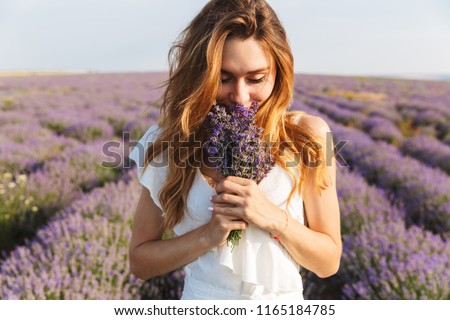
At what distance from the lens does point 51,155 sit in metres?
5.91

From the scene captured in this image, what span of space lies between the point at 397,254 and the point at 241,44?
222cm

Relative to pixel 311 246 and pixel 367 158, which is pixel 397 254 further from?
pixel 367 158

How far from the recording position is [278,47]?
1384 millimetres

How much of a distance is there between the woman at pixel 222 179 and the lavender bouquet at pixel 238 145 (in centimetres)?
7

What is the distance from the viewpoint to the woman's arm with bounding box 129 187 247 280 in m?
1.28

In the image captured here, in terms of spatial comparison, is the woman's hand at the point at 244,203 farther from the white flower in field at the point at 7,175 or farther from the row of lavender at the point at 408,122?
the row of lavender at the point at 408,122

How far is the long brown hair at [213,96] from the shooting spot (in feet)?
4.41

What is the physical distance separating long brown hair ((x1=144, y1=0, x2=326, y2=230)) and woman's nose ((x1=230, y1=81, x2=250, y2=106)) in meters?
0.06

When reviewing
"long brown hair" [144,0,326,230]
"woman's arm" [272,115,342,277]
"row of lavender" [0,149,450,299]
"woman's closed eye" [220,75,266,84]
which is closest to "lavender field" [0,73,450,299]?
"row of lavender" [0,149,450,299]

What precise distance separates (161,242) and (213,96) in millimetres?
491

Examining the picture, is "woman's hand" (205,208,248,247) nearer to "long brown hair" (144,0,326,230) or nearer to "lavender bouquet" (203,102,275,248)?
"lavender bouquet" (203,102,275,248)
